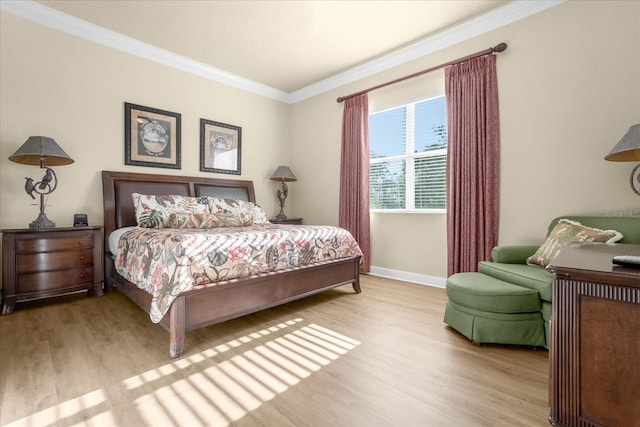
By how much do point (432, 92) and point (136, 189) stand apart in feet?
12.2

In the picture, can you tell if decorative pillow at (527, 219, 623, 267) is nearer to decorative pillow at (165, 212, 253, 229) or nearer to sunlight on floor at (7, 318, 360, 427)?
sunlight on floor at (7, 318, 360, 427)

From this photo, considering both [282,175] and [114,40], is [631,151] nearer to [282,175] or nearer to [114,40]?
[282,175]

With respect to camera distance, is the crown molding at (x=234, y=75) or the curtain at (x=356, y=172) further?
the curtain at (x=356, y=172)

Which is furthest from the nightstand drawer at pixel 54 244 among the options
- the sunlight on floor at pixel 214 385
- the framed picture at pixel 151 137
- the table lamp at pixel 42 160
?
the sunlight on floor at pixel 214 385

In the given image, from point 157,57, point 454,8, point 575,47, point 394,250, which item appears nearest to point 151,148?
point 157,57

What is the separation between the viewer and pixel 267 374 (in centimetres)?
171

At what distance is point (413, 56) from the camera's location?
3.74 meters

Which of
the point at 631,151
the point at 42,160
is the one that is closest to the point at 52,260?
the point at 42,160

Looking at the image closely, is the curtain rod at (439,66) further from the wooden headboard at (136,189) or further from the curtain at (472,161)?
the wooden headboard at (136,189)

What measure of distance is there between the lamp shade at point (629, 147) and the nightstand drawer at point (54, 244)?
4.46m

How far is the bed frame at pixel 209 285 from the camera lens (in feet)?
6.54

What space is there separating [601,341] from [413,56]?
3.59 m

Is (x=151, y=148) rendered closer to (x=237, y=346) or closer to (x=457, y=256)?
(x=237, y=346)

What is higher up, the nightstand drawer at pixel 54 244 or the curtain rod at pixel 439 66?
the curtain rod at pixel 439 66
